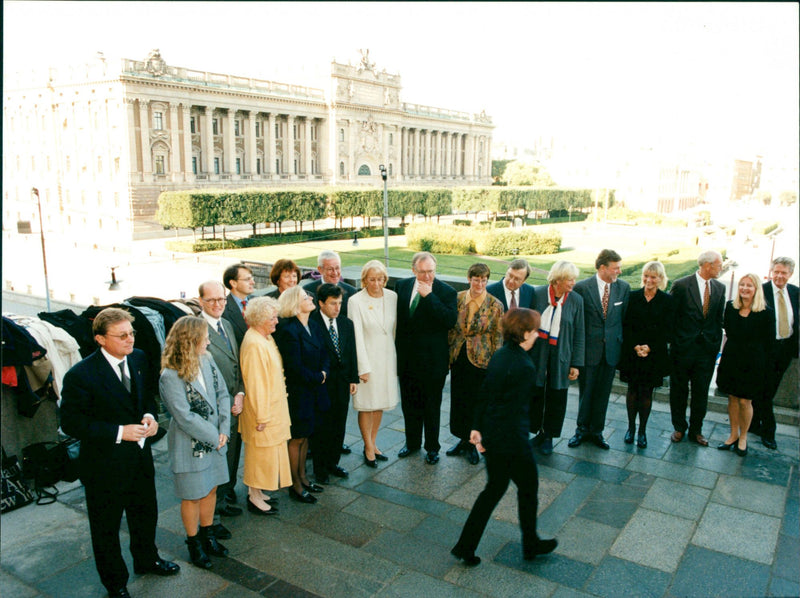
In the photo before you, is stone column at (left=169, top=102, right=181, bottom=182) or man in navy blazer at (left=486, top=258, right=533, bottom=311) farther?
stone column at (left=169, top=102, right=181, bottom=182)

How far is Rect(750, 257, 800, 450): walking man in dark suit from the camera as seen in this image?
596cm

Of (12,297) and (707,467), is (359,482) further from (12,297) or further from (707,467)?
(12,297)

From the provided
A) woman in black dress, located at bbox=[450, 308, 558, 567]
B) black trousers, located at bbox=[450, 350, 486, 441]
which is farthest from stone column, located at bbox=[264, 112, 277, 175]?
woman in black dress, located at bbox=[450, 308, 558, 567]

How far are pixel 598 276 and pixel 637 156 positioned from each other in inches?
3481

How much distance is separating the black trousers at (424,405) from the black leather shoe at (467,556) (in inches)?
71.9

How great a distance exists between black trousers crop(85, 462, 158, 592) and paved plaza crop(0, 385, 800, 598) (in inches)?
9.4

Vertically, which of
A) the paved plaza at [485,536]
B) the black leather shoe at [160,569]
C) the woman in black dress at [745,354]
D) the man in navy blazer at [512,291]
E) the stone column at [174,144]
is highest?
the stone column at [174,144]

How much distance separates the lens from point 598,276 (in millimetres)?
6090

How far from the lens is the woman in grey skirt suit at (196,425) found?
386cm

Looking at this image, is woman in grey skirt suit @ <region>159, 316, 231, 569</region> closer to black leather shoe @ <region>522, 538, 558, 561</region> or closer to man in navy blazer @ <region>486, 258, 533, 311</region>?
black leather shoe @ <region>522, 538, 558, 561</region>

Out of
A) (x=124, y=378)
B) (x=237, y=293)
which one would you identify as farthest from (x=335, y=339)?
(x=124, y=378)

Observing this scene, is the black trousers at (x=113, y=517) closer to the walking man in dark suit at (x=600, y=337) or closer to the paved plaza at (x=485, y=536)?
the paved plaza at (x=485, y=536)

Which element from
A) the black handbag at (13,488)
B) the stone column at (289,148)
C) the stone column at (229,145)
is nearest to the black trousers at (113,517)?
the black handbag at (13,488)

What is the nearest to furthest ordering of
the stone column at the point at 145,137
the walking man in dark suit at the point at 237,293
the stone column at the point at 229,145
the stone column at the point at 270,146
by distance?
1. the walking man in dark suit at the point at 237,293
2. the stone column at the point at 145,137
3. the stone column at the point at 229,145
4. the stone column at the point at 270,146
